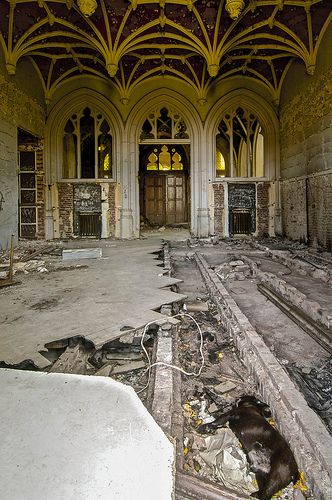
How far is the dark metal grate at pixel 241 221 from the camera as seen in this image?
11.9 m

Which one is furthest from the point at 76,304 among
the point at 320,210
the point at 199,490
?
the point at 320,210

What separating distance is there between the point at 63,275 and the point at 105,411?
4023mm

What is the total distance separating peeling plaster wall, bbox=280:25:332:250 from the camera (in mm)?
8148

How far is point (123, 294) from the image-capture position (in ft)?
13.4

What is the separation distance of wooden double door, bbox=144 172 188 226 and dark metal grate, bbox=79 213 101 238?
4803mm

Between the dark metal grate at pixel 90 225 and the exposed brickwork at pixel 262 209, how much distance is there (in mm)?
5986

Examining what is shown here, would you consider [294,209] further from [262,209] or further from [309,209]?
[262,209]

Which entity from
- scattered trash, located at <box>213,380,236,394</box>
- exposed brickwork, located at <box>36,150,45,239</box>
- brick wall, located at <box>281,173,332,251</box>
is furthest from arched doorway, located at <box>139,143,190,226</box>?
scattered trash, located at <box>213,380,236,394</box>

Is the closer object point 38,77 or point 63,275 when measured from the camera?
point 63,275

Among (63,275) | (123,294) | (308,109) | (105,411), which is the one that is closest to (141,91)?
(308,109)

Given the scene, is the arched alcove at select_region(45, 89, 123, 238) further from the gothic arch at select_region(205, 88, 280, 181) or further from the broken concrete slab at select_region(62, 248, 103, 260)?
the broken concrete slab at select_region(62, 248, 103, 260)

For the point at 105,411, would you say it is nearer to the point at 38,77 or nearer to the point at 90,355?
the point at 90,355

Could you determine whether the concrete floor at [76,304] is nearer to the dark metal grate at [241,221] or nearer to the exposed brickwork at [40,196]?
the exposed brickwork at [40,196]

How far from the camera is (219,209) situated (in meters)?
11.8
